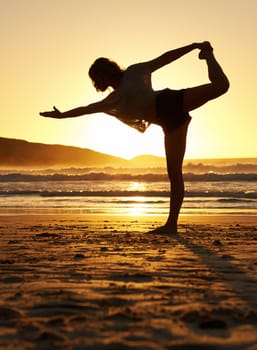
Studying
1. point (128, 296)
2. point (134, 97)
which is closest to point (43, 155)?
point (134, 97)

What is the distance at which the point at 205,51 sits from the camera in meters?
5.75

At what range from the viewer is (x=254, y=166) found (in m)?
38.9

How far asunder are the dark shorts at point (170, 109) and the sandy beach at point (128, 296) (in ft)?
4.20

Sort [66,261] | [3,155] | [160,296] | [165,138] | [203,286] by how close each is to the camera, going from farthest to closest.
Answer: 1. [3,155]
2. [165,138]
3. [66,261]
4. [203,286]
5. [160,296]

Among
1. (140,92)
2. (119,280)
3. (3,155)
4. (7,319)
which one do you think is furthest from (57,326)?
(3,155)

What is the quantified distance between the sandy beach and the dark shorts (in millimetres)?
1280

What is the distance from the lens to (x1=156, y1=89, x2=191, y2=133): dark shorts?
18.8 ft

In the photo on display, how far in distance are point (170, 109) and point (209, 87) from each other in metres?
0.41

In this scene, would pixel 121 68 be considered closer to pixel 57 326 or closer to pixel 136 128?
pixel 136 128

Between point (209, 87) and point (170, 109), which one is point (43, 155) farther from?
point (209, 87)

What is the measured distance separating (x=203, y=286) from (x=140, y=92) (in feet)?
9.46

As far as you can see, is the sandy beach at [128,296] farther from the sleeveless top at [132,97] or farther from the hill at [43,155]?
the hill at [43,155]

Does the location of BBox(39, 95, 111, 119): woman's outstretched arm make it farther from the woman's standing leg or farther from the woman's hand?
the woman's standing leg

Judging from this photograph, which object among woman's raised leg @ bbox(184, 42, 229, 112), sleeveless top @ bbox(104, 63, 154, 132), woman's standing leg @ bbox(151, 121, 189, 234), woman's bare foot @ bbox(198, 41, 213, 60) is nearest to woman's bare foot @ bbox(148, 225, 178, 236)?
woman's standing leg @ bbox(151, 121, 189, 234)
